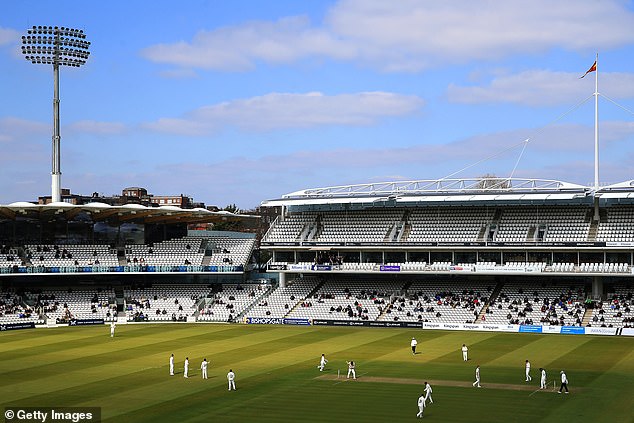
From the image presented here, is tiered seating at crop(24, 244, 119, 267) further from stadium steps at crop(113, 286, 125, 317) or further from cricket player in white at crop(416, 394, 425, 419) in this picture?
cricket player in white at crop(416, 394, 425, 419)

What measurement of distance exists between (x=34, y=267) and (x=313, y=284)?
80.2 ft

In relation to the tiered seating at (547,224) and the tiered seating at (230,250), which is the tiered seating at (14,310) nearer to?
the tiered seating at (230,250)

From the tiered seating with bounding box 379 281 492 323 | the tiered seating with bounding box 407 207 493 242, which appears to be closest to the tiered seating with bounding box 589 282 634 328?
the tiered seating with bounding box 379 281 492 323

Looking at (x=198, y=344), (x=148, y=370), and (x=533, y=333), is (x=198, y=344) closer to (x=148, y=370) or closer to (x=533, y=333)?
(x=148, y=370)

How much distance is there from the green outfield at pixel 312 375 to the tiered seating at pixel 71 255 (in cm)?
1265

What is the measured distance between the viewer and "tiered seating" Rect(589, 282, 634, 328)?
202 ft

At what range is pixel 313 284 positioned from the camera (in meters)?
79.8

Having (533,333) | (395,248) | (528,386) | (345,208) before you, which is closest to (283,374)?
(528,386)

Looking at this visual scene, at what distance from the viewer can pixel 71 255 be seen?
78.8 metres

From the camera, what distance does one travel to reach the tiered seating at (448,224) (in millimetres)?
73938

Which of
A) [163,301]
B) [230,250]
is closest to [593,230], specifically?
[230,250]

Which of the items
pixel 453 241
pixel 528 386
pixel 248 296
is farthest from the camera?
pixel 248 296

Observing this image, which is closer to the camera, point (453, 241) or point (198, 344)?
point (198, 344)

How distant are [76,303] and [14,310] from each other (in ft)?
17.6
